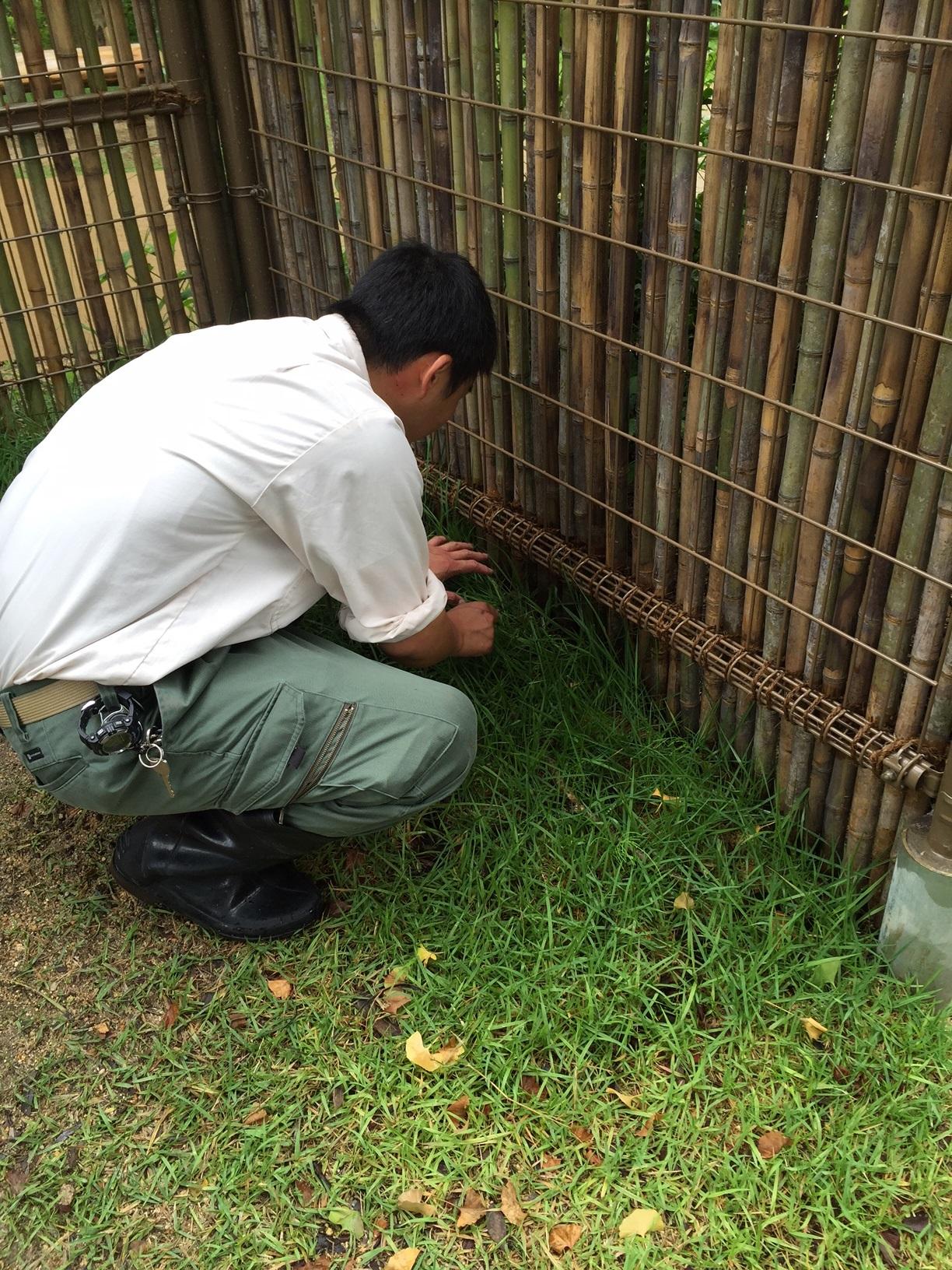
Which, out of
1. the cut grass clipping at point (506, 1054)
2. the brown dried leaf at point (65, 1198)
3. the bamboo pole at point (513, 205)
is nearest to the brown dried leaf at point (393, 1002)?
the cut grass clipping at point (506, 1054)

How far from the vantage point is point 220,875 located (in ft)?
8.91

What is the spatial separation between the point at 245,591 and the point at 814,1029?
4.83ft

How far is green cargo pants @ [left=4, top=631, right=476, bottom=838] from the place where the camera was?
8.00ft

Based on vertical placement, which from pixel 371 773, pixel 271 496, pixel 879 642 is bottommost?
pixel 371 773

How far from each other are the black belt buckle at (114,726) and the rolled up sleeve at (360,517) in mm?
464

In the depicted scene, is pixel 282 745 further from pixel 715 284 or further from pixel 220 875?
pixel 715 284

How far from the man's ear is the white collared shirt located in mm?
144

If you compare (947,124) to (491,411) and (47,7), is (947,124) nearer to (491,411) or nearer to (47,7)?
(491,411)

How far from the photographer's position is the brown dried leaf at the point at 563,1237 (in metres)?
2.11

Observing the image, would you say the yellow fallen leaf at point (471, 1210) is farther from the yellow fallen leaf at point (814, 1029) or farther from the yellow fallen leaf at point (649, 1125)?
the yellow fallen leaf at point (814, 1029)

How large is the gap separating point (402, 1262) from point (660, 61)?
2.33m

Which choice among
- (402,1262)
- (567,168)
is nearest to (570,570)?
(567,168)

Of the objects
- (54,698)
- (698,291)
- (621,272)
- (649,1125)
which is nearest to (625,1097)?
(649,1125)

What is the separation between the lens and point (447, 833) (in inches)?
113
